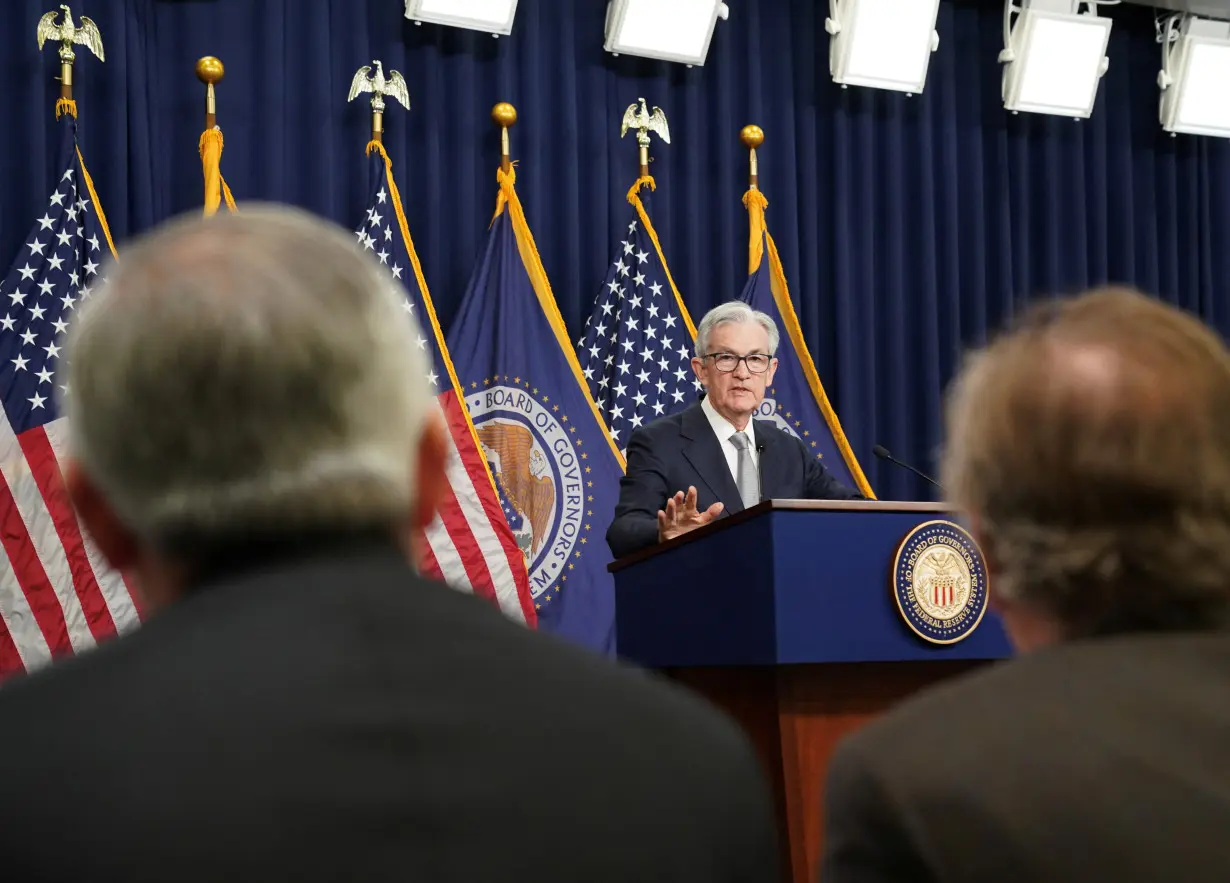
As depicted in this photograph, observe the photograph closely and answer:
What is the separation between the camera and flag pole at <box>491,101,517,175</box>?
564cm

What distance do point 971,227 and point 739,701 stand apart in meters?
4.53

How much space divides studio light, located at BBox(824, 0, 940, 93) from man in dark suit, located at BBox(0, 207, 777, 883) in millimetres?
5755

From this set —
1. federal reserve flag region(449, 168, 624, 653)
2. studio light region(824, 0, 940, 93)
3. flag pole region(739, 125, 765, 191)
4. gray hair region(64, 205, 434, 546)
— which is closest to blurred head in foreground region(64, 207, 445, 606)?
gray hair region(64, 205, 434, 546)

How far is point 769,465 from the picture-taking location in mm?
3963

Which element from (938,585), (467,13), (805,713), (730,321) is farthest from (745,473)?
(467,13)

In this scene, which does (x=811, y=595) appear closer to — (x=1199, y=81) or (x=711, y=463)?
(x=711, y=463)

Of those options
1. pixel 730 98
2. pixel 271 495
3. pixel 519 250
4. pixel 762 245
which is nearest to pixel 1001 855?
pixel 271 495

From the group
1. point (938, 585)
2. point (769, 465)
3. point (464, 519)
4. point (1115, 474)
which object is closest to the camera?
point (1115, 474)

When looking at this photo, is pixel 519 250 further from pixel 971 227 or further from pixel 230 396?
pixel 230 396

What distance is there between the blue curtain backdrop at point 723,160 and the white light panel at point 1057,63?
12.1 inches

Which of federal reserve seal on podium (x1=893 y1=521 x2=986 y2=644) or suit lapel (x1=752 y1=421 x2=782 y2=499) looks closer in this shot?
federal reserve seal on podium (x1=893 y1=521 x2=986 y2=644)

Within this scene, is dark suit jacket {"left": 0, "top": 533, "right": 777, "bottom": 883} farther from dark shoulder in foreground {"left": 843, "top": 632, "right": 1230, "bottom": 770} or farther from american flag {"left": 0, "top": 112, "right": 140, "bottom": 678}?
american flag {"left": 0, "top": 112, "right": 140, "bottom": 678}

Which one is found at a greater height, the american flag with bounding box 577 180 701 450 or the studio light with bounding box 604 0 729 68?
the studio light with bounding box 604 0 729 68

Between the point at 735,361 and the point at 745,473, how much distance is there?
1.14 feet
